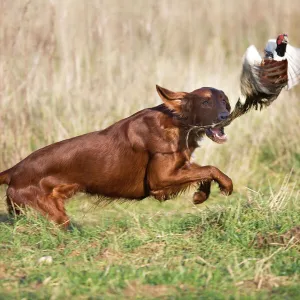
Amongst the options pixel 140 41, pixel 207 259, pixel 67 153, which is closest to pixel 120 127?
pixel 67 153

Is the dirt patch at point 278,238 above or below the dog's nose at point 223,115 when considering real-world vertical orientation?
below

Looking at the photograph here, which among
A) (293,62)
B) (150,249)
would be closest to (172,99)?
(293,62)

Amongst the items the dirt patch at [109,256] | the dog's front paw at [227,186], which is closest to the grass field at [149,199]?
the dirt patch at [109,256]

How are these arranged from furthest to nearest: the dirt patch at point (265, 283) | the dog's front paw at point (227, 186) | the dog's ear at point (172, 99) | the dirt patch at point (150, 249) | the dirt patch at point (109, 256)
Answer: the dog's ear at point (172, 99)
the dog's front paw at point (227, 186)
the dirt patch at point (150, 249)
the dirt patch at point (109, 256)
the dirt patch at point (265, 283)

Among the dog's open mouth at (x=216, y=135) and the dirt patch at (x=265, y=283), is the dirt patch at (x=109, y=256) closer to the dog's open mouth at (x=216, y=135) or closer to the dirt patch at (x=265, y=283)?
the dirt patch at (x=265, y=283)

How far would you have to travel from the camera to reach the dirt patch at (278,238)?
155 inches

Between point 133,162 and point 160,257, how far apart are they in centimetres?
109

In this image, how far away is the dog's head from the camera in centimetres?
469

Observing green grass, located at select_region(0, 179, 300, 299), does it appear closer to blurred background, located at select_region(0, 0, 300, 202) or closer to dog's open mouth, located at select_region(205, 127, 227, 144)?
dog's open mouth, located at select_region(205, 127, 227, 144)

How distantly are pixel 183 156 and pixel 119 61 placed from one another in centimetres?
280

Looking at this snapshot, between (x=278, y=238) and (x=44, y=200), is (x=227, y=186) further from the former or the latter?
(x=44, y=200)

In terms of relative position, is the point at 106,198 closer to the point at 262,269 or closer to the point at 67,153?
the point at 67,153

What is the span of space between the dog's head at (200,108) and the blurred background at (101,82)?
1815 millimetres

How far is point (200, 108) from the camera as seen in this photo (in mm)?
4723
